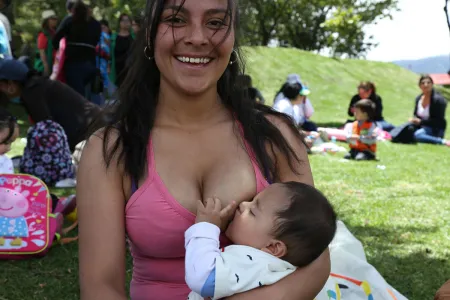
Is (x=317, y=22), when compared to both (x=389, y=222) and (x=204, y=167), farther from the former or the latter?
(x=204, y=167)

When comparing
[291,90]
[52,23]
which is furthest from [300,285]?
[52,23]

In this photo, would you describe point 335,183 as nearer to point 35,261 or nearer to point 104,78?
point 35,261

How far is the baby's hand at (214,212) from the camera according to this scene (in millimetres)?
2051

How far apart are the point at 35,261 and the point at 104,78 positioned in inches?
256

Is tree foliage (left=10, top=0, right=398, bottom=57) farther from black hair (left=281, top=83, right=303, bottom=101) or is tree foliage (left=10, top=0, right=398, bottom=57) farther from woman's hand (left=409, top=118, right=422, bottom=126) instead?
woman's hand (left=409, top=118, right=422, bottom=126)

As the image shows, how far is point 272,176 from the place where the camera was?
234 cm

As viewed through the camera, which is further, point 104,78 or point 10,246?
point 104,78

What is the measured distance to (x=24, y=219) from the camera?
4.37 meters

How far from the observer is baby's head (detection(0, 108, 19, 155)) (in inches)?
195

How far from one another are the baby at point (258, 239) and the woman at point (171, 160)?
0.06 metres

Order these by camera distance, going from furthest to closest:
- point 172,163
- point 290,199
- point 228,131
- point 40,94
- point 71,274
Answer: point 40,94 → point 71,274 → point 228,131 → point 172,163 → point 290,199

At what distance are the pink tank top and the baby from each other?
0.38ft

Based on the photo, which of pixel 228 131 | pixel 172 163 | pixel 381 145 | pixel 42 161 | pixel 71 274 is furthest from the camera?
pixel 381 145

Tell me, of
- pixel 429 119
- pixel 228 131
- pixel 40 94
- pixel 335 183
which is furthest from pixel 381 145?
pixel 228 131
